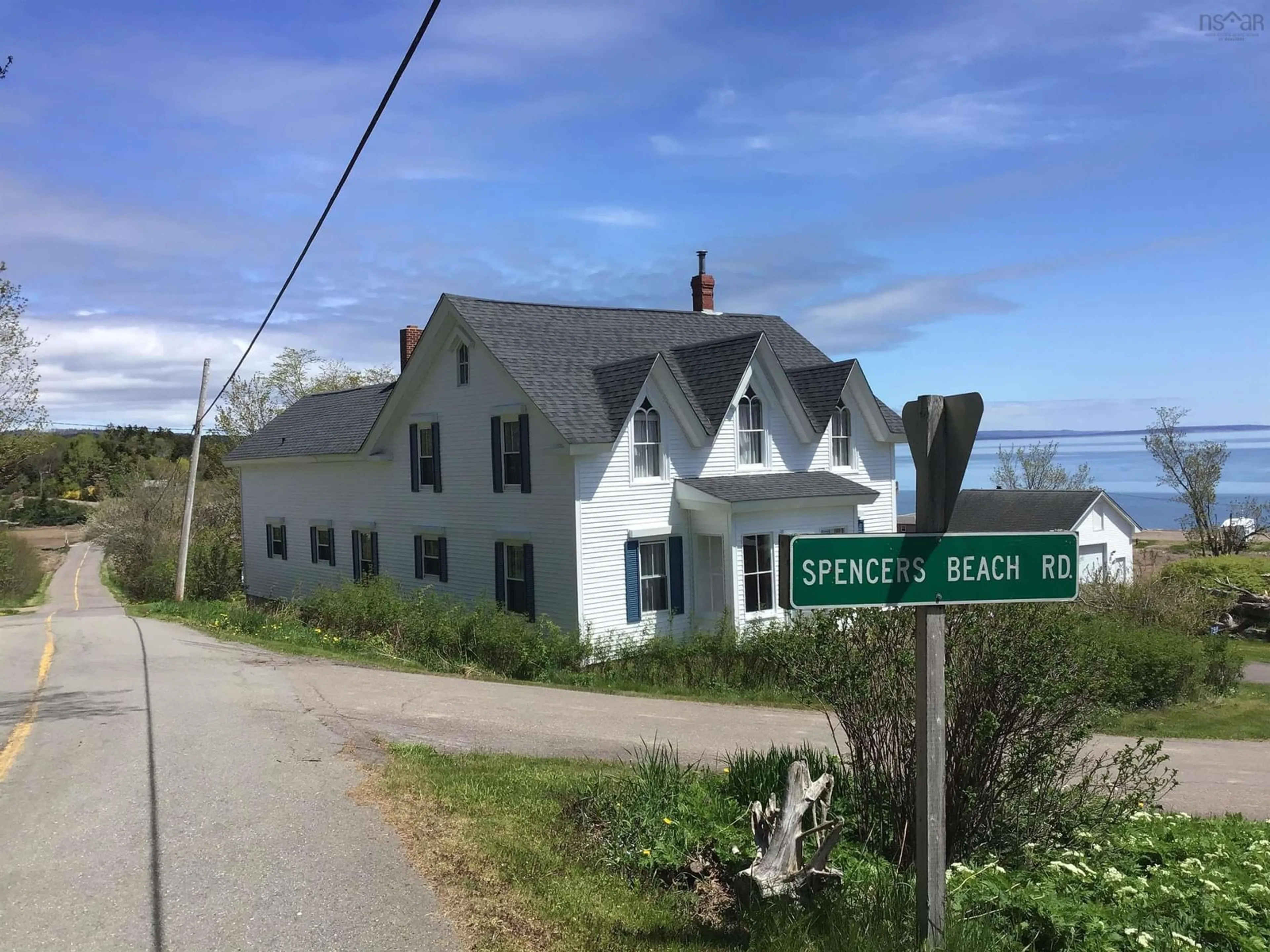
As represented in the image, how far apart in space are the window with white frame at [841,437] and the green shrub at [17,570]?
3583 cm

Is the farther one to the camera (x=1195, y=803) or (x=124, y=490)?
(x=124, y=490)

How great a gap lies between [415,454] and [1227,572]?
26.3m

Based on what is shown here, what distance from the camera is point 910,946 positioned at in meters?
4.34

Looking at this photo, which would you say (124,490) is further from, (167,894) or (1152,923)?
(1152,923)

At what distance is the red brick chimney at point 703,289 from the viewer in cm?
2902

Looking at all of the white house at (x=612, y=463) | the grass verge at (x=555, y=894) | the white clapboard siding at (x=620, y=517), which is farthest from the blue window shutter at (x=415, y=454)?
the grass verge at (x=555, y=894)

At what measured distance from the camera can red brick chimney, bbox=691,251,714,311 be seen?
2902 cm

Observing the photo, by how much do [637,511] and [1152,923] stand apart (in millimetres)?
16124

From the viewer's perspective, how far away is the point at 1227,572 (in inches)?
1244

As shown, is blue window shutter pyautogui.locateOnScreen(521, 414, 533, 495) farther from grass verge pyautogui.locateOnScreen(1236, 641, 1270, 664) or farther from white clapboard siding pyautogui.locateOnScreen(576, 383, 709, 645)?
grass verge pyautogui.locateOnScreen(1236, 641, 1270, 664)

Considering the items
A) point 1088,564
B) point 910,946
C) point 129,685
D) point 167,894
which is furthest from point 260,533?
point 910,946

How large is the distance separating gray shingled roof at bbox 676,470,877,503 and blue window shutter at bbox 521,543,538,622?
3568 mm

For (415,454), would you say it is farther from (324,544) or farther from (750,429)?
(750,429)

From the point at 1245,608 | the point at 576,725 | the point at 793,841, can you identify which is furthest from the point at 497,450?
the point at 1245,608
